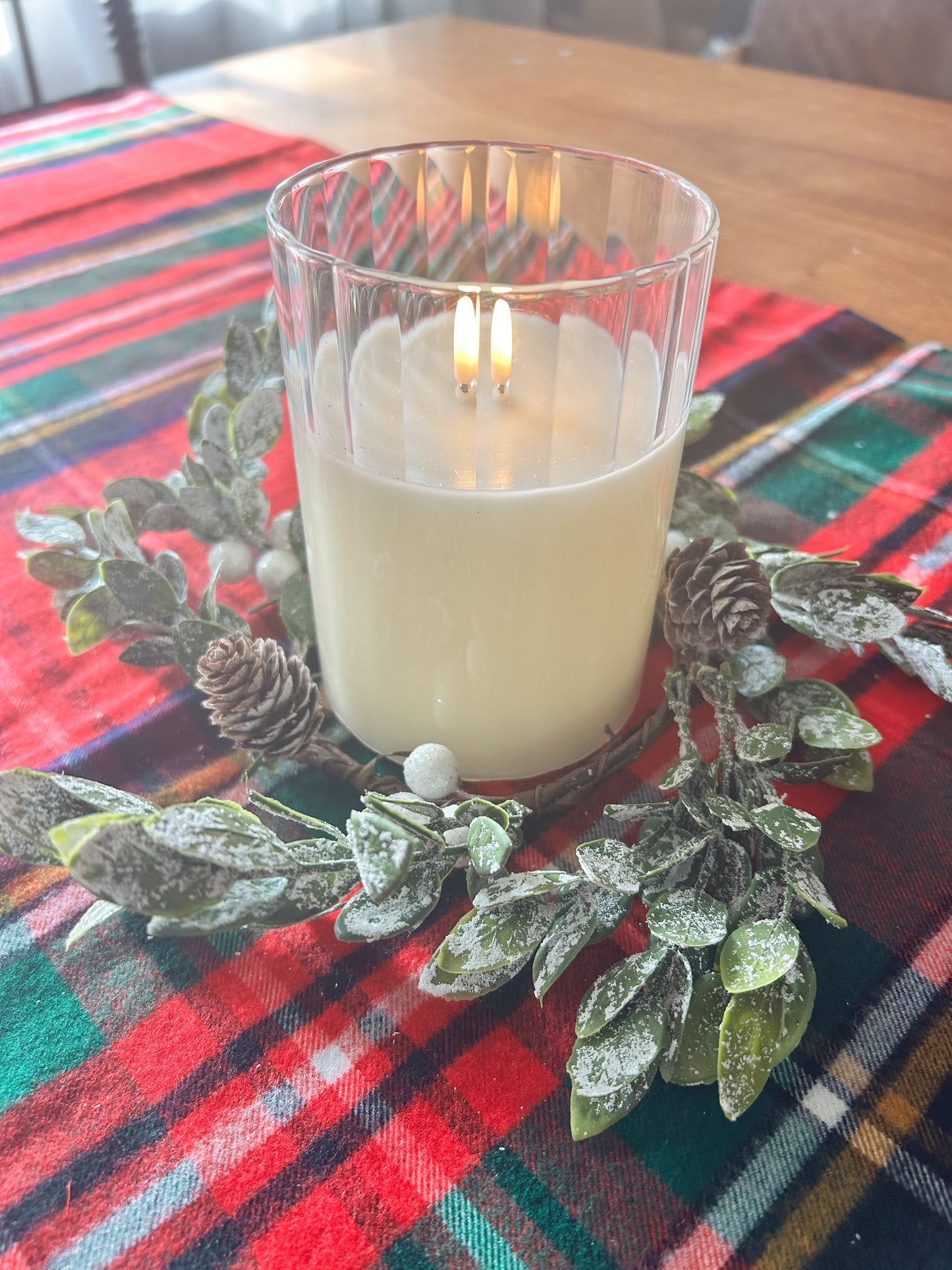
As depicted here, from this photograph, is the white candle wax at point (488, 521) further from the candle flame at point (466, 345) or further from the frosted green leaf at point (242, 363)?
the frosted green leaf at point (242, 363)

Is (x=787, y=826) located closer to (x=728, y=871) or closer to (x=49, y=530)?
(x=728, y=871)

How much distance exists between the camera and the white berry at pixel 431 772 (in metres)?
0.35

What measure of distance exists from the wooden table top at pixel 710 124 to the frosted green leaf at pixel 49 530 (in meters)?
0.58

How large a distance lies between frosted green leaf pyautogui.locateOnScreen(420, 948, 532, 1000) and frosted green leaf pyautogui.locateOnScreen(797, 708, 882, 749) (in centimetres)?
14

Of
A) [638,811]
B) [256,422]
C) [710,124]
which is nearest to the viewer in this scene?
[638,811]

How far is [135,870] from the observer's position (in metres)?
0.24

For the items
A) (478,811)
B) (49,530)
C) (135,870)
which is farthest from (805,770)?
(49,530)

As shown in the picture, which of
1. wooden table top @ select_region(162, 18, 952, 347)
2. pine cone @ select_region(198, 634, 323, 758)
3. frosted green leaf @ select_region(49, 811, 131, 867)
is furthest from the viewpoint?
wooden table top @ select_region(162, 18, 952, 347)

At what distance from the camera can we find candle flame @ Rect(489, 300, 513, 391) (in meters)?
0.27

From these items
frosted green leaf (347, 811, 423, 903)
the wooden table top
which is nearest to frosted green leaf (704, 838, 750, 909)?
frosted green leaf (347, 811, 423, 903)

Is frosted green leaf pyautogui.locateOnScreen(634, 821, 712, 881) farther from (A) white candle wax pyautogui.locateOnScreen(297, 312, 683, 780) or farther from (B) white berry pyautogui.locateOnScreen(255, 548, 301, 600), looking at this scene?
(B) white berry pyautogui.locateOnScreen(255, 548, 301, 600)

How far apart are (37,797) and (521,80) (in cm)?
120

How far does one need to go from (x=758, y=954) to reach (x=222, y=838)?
0.15 meters

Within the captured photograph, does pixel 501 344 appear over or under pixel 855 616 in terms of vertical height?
over
